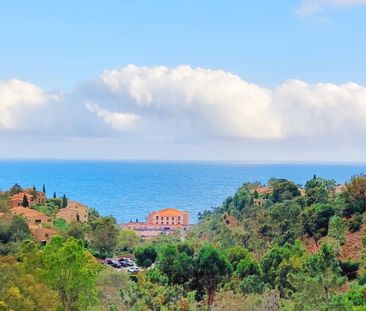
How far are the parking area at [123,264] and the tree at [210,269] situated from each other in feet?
47.0

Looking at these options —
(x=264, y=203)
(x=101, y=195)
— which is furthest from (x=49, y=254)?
(x=101, y=195)

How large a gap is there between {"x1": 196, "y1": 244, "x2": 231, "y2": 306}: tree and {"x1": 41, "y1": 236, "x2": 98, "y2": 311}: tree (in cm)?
834

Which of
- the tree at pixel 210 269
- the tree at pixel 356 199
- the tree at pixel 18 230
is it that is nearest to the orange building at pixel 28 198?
the tree at pixel 18 230

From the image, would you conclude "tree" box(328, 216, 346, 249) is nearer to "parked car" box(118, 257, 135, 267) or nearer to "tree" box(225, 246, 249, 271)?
"tree" box(225, 246, 249, 271)

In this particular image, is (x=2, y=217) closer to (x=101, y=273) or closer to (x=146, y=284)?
(x=101, y=273)

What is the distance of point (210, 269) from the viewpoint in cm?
2661

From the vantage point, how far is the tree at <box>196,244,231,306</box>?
26.6 m

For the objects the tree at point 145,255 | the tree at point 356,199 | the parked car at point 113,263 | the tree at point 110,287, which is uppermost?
the tree at point 356,199

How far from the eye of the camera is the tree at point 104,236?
46.4 meters

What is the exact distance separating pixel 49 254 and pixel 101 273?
22.0ft

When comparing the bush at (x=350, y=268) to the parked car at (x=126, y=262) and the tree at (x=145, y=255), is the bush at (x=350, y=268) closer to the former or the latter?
the tree at (x=145, y=255)

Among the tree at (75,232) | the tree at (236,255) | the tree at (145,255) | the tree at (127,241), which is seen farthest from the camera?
the tree at (127,241)

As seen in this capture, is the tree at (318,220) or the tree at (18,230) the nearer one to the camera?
the tree at (18,230)

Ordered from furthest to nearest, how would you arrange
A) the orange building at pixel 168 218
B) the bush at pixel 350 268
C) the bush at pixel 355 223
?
the orange building at pixel 168 218 → the bush at pixel 355 223 → the bush at pixel 350 268
